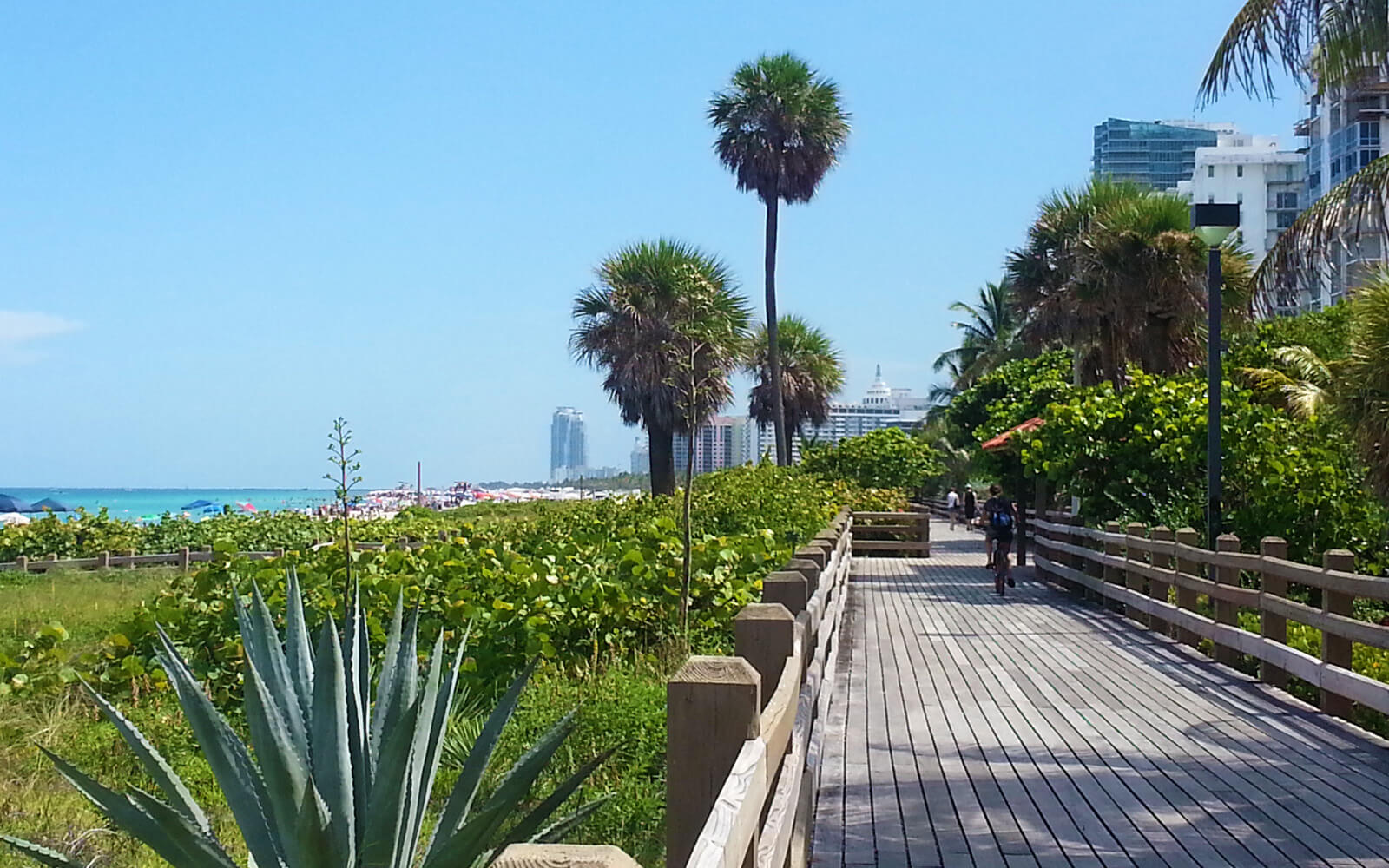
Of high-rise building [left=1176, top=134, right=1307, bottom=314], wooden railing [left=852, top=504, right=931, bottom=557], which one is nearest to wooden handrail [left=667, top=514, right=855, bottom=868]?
wooden railing [left=852, top=504, right=931, bottom=557]

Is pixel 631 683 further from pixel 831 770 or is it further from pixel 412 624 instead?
pixel 412 624

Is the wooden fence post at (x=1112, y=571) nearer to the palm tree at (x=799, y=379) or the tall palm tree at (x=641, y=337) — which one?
the tall palm tree at (x=641, y=337)

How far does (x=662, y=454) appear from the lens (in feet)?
126

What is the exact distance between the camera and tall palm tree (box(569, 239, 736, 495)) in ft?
116

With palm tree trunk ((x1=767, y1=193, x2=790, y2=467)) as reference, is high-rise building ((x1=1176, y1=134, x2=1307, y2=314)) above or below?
above

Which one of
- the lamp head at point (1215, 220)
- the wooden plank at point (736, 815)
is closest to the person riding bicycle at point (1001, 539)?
the lamp head at point (1215, 220)

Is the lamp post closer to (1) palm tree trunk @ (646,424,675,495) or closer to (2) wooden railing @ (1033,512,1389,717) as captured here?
(2) wooden railing @ (1033,512,1389,717)

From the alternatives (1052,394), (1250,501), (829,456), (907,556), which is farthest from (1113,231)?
(829,456)

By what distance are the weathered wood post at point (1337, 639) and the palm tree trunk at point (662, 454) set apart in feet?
95.4

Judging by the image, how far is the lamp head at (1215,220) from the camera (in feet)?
45.1

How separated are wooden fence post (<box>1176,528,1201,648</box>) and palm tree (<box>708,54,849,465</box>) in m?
27.5

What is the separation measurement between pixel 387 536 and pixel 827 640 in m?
18.4

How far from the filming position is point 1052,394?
2983cm

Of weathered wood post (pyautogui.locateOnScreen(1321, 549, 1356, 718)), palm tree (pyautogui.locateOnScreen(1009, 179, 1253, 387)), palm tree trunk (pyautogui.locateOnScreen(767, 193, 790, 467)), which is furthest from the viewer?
palm tree trunk (pyautogui.locateOnScreen(767, 193, 790, 467))
